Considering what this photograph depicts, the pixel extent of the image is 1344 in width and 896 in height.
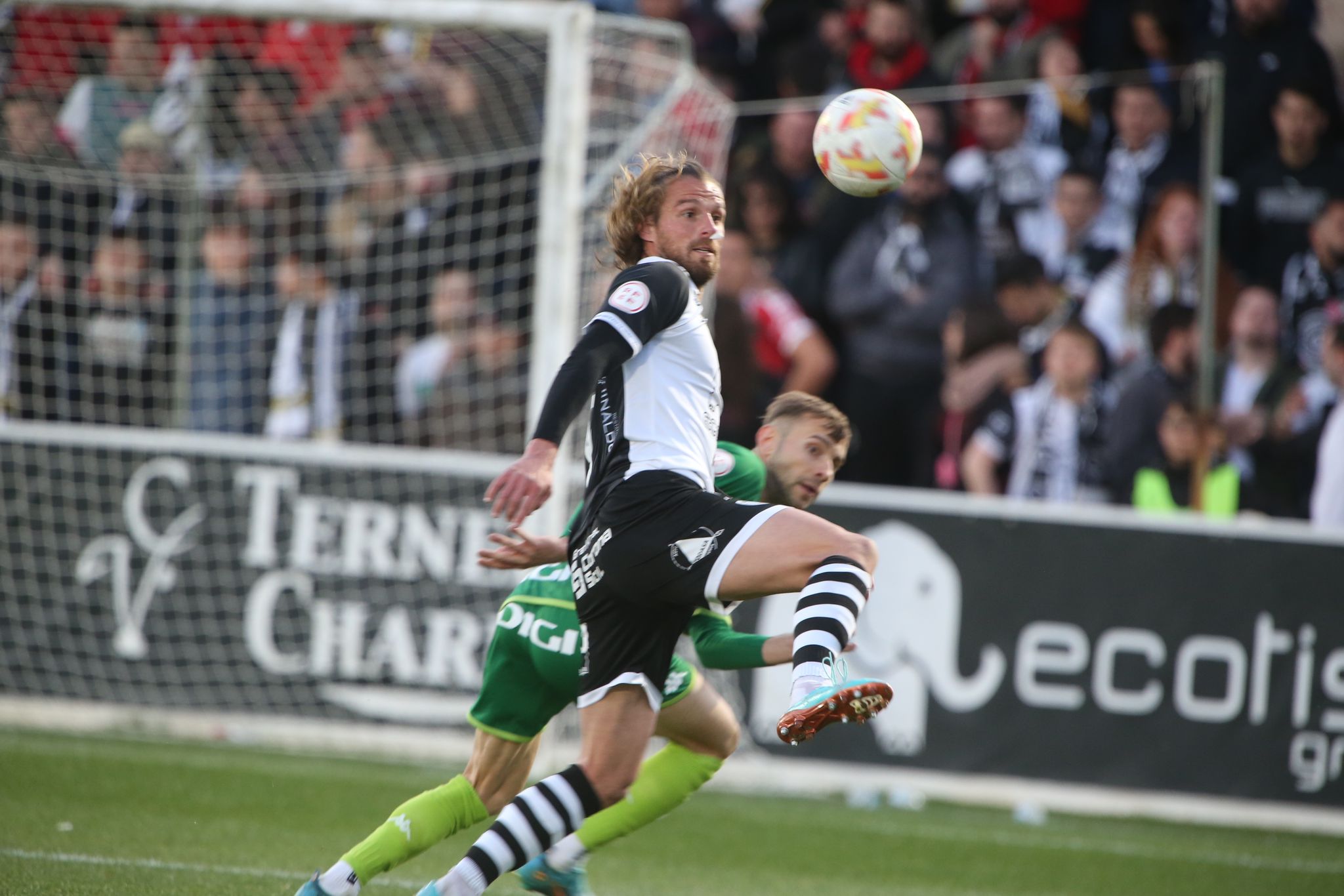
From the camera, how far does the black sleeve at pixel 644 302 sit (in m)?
4.11

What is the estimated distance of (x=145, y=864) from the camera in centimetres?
529

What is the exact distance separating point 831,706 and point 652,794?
1.28 metres

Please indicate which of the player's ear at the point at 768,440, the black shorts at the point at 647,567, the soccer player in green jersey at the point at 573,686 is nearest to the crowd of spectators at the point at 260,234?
the player's ear at the point at 768,440

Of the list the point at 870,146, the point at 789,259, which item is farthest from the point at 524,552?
the point at 789,259

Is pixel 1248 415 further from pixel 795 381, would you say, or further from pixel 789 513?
pixel 789 513

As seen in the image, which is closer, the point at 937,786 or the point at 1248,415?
the point at 937,786

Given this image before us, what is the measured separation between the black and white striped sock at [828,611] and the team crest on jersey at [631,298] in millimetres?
858

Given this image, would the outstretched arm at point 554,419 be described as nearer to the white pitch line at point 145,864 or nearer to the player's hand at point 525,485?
the player's hand at point 525,485

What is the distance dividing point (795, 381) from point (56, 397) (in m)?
4.78

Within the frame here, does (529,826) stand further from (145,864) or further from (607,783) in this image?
(145,864)

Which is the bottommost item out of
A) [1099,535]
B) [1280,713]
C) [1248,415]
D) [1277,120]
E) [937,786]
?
[937,786]

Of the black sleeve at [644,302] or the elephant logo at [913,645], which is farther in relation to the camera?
the elephant logo at [913,645]

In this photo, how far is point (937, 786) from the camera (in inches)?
333

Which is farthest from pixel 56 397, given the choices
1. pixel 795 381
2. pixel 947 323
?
pixel 947 323
